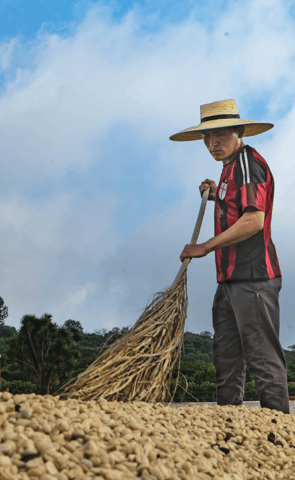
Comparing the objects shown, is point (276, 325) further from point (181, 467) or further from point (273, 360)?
point (181, 467)

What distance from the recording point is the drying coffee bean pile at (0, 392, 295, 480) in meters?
2.18

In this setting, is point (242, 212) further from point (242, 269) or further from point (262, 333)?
point (262, 333)

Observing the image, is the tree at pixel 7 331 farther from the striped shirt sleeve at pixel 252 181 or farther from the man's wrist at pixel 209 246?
the striped shirt sleeve at pixel 252 181

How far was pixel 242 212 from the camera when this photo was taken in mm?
4141

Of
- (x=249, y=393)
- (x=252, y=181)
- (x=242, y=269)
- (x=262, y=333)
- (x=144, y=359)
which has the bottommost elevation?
(x=249, y=393)

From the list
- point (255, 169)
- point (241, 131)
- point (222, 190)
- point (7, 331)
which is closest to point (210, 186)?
point (222, 190)

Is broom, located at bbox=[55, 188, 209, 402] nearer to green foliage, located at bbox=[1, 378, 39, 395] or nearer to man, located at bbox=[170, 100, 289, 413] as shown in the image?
man, located at bbox=[170, 100, 289, 413]

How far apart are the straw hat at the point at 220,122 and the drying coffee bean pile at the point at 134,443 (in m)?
2.56

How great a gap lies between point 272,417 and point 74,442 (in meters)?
2.16

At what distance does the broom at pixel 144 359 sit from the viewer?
3566 millimetres

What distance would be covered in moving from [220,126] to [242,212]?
859 millimetres

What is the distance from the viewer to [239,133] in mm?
4566

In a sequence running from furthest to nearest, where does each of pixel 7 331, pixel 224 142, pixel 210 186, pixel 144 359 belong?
pixel 7 331 < pixel 210 186 < pixel 224 142 < pixel 144 359

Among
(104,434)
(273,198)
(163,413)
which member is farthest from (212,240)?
(104,434)
